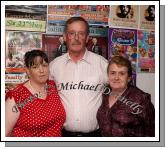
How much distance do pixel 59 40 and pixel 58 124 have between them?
1.77 feet

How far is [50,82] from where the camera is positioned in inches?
68.2

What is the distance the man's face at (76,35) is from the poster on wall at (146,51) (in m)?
0.37

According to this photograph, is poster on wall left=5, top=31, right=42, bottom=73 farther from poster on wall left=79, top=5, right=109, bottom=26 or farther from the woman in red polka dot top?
poster on wall left=79, top=5, right=109, bottom=26

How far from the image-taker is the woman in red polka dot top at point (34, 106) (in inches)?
66.2

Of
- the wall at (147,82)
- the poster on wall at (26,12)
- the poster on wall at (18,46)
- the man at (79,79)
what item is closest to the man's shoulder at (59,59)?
the man at (79,79)

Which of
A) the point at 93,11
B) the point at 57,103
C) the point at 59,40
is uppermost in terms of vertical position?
the point at 93,11

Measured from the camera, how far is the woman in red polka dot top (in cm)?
168

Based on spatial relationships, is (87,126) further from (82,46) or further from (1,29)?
(1,29)

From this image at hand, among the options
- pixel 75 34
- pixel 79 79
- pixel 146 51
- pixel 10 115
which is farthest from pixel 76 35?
pixel 10 115

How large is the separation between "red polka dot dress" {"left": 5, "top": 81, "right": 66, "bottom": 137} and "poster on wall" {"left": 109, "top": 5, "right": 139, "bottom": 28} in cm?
60

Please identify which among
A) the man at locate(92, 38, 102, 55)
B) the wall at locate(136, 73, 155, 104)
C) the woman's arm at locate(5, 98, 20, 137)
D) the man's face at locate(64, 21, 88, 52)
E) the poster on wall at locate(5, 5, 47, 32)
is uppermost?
the poster on wall at locate(5, 5, 47, 32)

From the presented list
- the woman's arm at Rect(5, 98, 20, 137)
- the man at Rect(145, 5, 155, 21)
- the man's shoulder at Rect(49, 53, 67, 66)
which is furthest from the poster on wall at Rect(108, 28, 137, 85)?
the woman's arm at Rect(5, 98, 20, 137)

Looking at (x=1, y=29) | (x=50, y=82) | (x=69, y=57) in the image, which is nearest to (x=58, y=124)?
(x=50, y=82)

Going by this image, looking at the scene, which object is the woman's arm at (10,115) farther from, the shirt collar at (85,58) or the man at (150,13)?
the man at (150,13)
